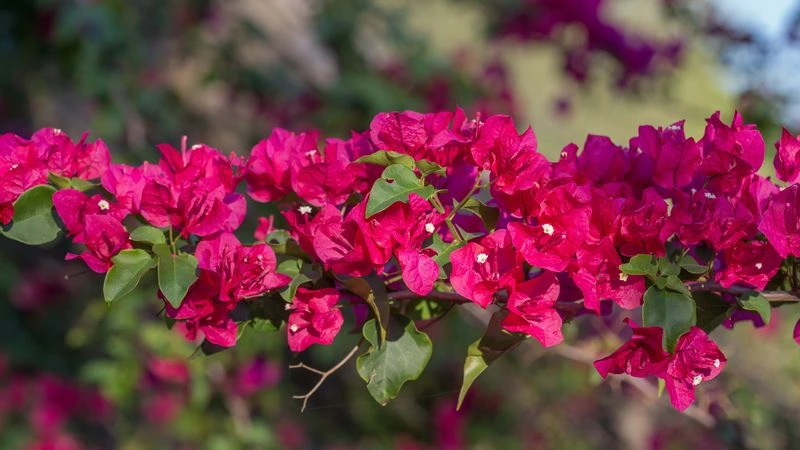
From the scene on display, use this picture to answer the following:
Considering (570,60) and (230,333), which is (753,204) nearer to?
(230,333)

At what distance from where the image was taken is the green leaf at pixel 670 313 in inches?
26.0

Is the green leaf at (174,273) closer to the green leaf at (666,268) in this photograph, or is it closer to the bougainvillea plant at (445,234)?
the bougainvillea plant at (445,234)

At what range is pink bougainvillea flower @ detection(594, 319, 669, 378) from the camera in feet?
2.31

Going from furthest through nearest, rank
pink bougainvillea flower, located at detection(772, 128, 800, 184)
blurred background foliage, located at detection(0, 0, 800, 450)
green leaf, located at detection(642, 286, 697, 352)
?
blurred background foliage, located at detection(0, 0, 800, 450), pink bougainvillea flower, located at detection(772, 128, 800, 184), green leaf, located at detection(642, 286, 697, 352)

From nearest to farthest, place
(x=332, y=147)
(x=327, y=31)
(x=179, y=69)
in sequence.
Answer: (x=332, y=147), (x=327, y=31), (x=179, y=69)

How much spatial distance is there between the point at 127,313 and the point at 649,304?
5.97 feet

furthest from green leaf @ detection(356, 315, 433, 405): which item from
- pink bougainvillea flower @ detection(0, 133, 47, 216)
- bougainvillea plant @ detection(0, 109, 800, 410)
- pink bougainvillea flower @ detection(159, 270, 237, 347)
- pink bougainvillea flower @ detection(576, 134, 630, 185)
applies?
pink bougainvillea flower @ detection(0, 133, 47, 216)

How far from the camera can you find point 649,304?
0.67m

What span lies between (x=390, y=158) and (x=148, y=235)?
0.22m

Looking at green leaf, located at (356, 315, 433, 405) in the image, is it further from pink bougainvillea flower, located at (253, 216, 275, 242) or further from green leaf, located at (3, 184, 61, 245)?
green leaf, located at (3, 184, 61, 245)

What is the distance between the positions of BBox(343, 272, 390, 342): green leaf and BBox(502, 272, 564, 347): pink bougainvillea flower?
0.11 m

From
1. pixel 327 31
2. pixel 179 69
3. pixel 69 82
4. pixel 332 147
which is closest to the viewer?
pixel 332 147

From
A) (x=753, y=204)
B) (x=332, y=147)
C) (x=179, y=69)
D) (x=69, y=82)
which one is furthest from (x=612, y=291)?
(x=179, y=69)

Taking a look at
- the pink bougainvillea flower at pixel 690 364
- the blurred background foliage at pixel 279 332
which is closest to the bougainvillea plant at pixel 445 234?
the pink bougainvillea flower at pixel 690 364
